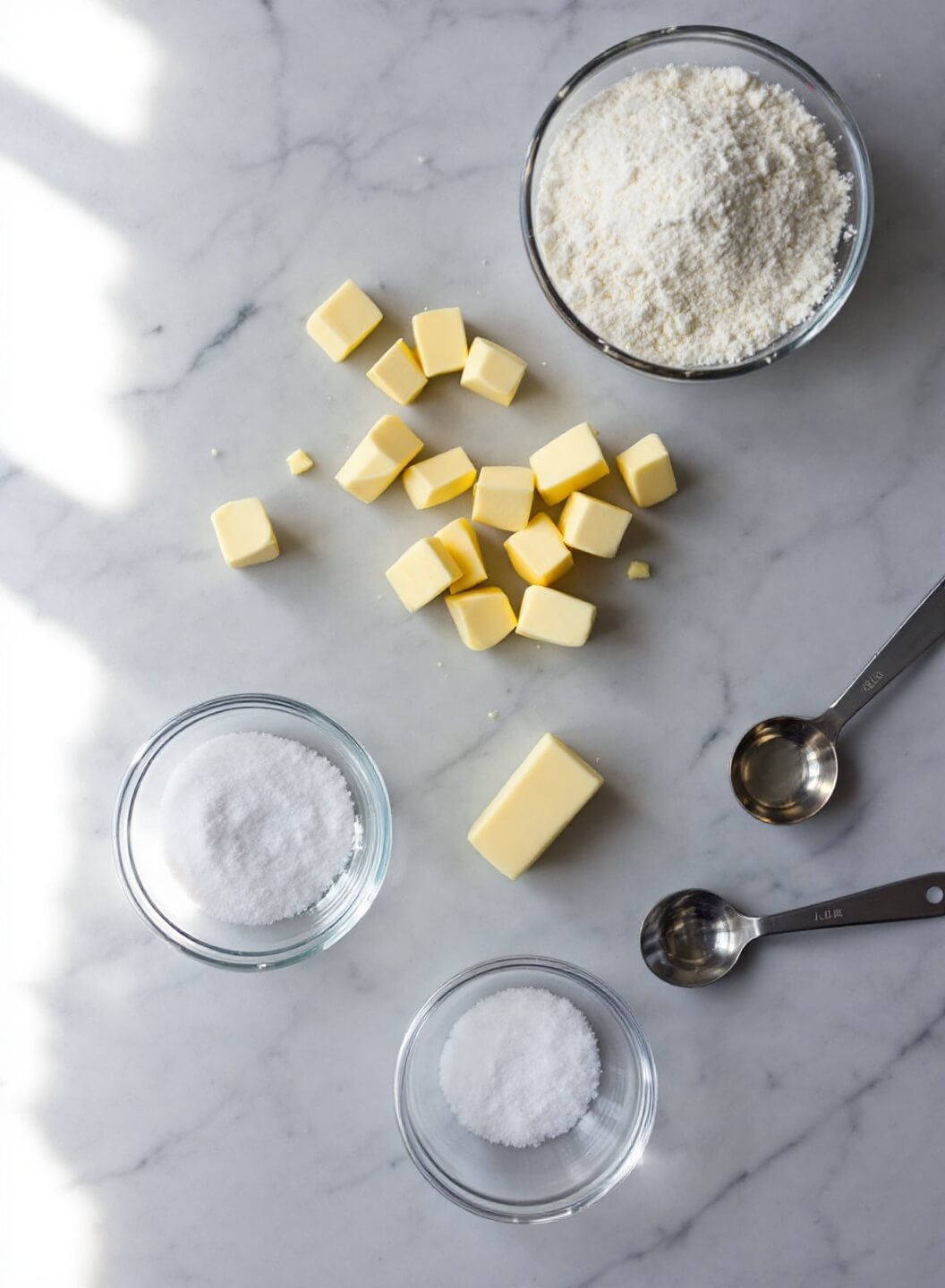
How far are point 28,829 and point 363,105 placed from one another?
1075mm

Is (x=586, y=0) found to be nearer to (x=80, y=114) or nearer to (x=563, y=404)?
(x=563, y=404)

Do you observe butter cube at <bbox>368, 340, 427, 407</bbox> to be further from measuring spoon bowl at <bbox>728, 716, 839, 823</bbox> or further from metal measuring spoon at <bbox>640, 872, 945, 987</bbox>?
metal measuring spoon at <bbox>640, 872, 945, 987</bbox>

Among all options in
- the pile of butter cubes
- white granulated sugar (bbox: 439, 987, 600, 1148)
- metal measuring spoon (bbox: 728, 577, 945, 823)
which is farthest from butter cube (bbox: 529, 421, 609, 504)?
white granulated sugar (bbox: 439, 987, 600, 1148)

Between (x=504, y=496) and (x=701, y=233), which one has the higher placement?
(x=701, y=233)

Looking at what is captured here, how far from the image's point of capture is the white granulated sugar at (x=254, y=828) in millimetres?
1256

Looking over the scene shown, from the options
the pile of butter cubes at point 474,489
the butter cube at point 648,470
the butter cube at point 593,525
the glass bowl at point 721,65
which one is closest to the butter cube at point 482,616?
the pile of butter cubes at point 474,489

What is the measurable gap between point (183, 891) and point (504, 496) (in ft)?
2.18

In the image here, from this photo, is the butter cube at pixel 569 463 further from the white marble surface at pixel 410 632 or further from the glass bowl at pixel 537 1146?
the glass bowl at pixel 537 1146

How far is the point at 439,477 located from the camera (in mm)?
1275

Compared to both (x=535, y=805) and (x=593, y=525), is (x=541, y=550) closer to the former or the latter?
(x=593, y=525)

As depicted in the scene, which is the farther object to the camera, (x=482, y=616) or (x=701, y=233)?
(x=482, y=616)

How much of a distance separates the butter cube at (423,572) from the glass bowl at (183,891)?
0.64ft

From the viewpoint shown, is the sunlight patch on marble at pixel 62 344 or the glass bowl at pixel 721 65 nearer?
the glass bowl at pixel 721 65

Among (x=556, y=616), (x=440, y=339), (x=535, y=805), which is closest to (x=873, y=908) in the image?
(x=535, y=805)
